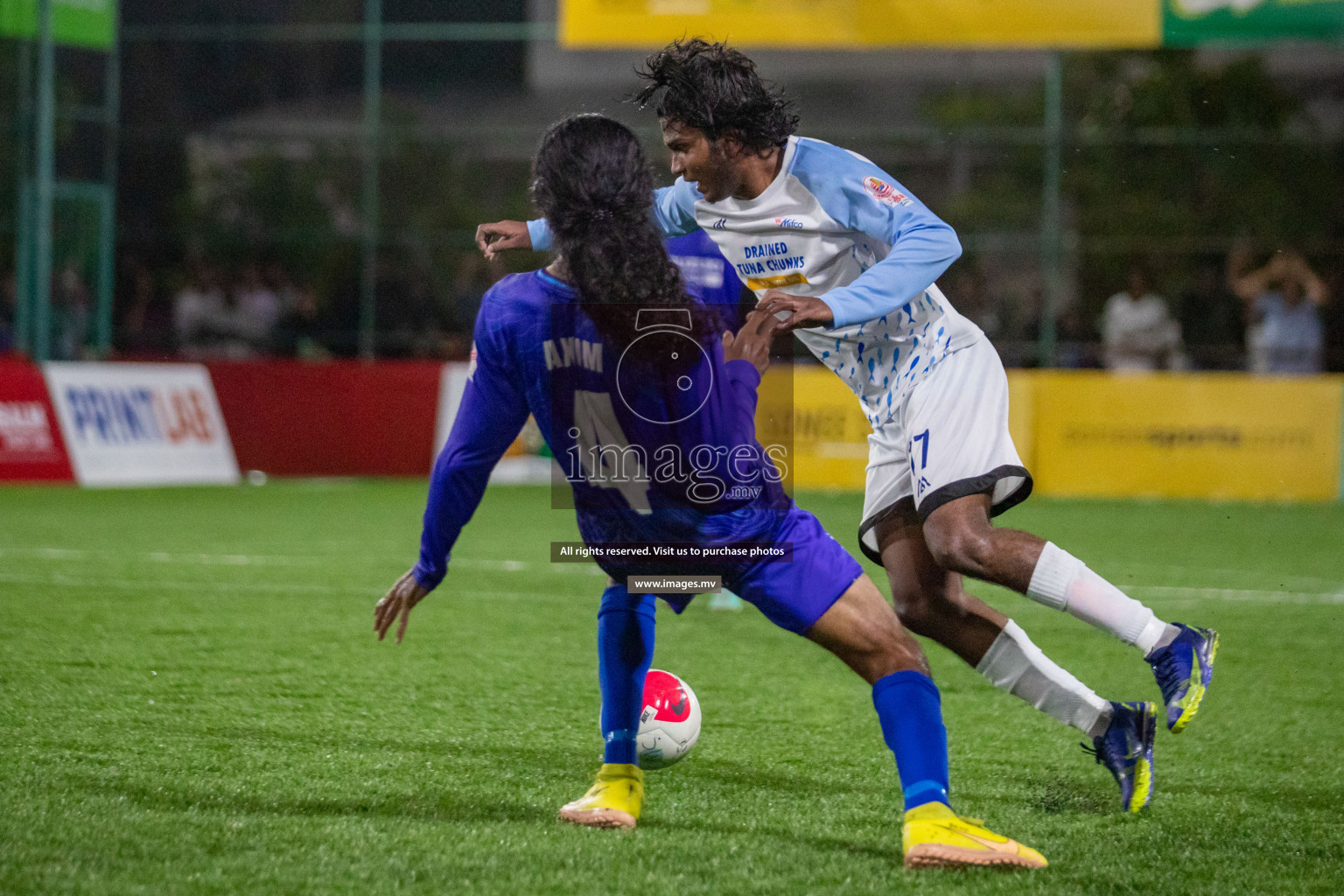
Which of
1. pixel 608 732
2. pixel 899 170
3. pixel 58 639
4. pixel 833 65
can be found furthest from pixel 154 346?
pixel 608 732

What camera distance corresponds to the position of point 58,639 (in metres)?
6.30

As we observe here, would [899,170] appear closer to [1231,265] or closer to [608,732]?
[1231,265]

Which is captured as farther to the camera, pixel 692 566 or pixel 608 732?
pixel 608 732

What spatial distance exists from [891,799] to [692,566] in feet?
3.34

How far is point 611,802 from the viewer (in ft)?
12.9

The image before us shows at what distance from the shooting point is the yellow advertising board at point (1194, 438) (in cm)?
1465

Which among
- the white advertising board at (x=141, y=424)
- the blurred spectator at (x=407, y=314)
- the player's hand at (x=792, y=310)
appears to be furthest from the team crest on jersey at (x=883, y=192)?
the blurred spectator at (x=407, y=314)

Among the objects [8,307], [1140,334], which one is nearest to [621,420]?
[1140,334]

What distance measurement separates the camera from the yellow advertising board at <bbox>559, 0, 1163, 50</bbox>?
16.5m

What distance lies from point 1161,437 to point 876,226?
11533mm

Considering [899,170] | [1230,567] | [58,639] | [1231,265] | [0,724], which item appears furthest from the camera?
[899,170]

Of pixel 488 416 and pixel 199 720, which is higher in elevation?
pixel 488 416

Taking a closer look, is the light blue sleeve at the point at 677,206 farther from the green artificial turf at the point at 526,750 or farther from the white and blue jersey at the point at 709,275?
the green artificial turf at the point at 526,750

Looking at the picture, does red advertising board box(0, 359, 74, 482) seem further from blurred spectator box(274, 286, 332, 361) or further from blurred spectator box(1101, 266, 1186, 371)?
blurred spectator box(1101, 266, 1186, 371)
